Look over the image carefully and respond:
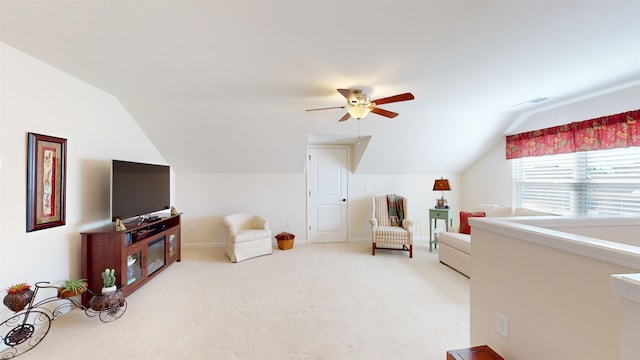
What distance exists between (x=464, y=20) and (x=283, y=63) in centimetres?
140

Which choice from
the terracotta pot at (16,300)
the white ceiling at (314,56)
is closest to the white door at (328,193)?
the white ceiling at (314,56)

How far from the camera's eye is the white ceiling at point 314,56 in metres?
1.57

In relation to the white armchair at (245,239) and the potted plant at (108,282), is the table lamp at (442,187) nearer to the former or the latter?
the white armchair at (245,239)

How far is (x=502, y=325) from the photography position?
150cm

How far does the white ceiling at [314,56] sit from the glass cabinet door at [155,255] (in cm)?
158

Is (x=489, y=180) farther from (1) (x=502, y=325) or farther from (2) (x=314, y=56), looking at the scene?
(2) (x=314, y=56)

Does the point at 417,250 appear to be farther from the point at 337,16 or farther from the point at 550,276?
the point at 337,16

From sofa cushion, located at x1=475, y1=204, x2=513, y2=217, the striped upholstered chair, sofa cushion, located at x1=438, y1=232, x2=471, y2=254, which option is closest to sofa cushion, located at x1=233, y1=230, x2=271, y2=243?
the striped upholstered chair

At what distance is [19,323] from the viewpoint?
6.54 ft

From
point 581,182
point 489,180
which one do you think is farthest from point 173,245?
point 581,182

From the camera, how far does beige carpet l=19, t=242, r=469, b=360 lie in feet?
6.20

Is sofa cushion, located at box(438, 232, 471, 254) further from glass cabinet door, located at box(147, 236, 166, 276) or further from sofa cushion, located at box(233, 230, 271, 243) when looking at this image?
glass cabinet door, located at box(147, 236, 166, 276)

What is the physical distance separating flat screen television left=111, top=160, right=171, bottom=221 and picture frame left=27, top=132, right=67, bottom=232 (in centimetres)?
40

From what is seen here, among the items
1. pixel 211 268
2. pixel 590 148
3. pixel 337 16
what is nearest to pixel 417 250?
pixel 590 148
